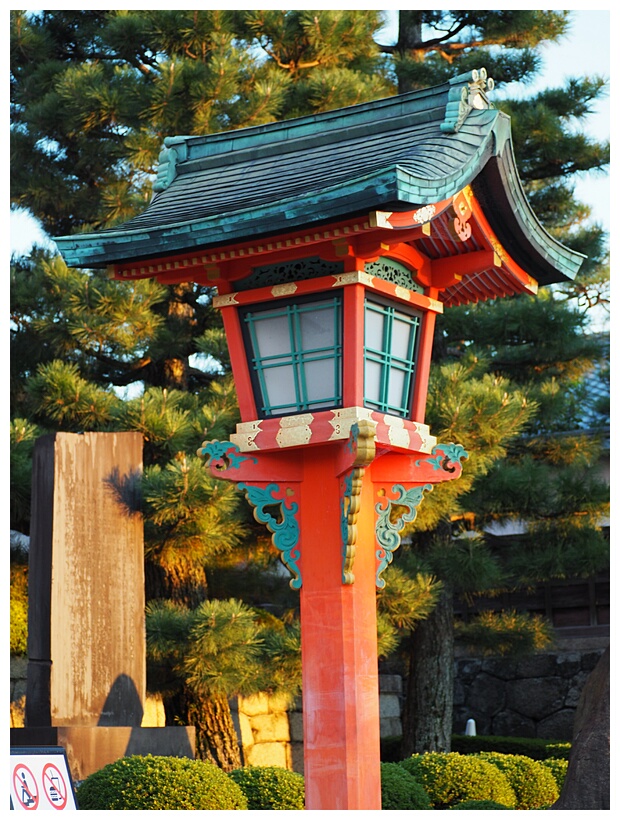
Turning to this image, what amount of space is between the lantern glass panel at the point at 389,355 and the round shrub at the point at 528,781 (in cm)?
458

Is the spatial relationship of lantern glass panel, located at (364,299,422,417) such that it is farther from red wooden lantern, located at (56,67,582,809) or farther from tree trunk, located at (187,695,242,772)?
tree trunk, located at (187,695,242,772)

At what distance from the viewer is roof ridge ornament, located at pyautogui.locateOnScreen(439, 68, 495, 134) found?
6.48m

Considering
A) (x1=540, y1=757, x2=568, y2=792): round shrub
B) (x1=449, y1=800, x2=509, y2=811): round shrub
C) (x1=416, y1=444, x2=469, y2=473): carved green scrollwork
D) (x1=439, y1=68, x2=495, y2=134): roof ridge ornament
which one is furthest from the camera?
(x1=540, y1=757, x2=568, y2=792): round shrub

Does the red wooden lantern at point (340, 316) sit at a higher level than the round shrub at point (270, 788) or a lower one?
higher

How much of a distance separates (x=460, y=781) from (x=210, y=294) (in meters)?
6.31

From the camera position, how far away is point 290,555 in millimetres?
6668

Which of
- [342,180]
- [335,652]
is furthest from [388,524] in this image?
[342,180]

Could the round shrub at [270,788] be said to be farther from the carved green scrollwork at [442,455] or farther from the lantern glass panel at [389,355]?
the lantern glass panel at [389,355]

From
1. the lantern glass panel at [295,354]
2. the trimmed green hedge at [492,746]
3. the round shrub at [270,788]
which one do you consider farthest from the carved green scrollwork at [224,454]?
the trimmed green hedge at [492,746]

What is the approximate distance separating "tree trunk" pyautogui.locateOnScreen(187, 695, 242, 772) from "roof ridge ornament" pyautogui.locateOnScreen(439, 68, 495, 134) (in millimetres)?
6832

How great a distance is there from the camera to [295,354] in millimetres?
6586

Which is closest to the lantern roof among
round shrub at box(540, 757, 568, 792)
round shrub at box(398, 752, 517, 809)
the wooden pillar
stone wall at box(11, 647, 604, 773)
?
the wooden pillar

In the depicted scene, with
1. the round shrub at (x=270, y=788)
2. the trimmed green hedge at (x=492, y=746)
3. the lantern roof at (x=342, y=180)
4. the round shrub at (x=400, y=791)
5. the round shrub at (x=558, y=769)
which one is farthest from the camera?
the trimmed green hedge at (x=492, y=746)

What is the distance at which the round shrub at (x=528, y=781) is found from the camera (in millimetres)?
9758
